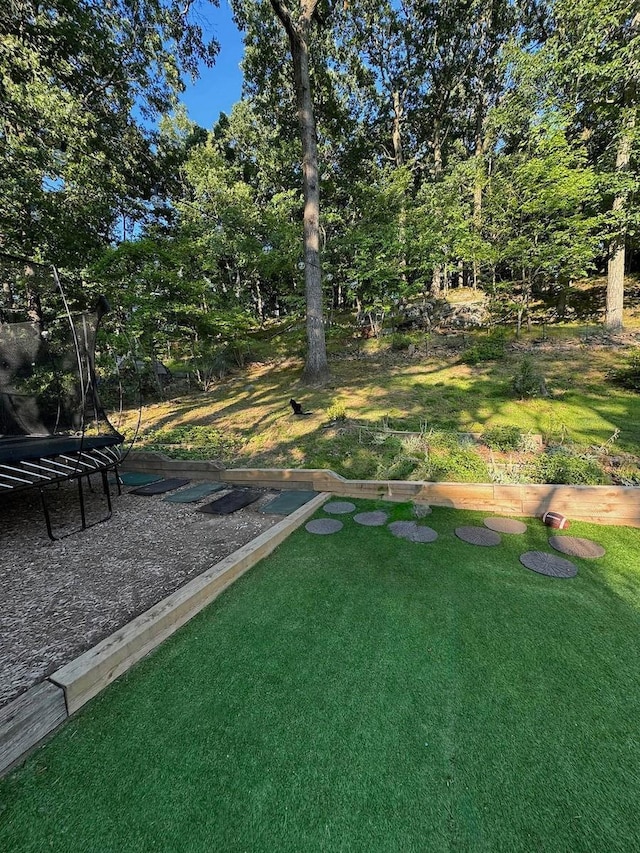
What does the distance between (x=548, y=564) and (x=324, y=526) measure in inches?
72.3

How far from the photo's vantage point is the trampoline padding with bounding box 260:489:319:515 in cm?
367

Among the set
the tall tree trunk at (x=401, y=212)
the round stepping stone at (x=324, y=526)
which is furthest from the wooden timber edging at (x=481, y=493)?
the tall tree trunk at (x=401, y=212)

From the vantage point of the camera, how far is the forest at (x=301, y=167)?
25.6 ft

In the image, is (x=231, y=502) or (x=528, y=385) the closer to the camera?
(x=231, y=502)

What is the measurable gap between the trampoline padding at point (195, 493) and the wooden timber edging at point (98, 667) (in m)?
1.69

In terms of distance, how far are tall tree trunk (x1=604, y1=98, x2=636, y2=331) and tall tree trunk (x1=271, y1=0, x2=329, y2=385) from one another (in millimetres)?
7800

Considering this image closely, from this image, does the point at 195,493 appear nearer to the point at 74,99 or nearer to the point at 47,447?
the point at 47,447

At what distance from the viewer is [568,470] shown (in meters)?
3.46

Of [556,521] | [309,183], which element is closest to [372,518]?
[556,521]

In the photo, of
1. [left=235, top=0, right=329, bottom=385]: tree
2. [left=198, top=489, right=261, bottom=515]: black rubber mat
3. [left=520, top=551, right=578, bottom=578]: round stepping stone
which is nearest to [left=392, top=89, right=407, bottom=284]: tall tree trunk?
[left=235, top=0, right=329, bottom=385]: tree

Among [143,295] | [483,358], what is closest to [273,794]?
[483,358]

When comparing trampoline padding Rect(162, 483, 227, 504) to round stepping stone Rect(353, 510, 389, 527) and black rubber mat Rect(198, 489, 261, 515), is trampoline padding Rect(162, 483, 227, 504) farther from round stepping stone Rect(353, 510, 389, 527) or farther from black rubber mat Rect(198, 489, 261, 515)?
round stepping stone Rect(353, 510, 389, 527)

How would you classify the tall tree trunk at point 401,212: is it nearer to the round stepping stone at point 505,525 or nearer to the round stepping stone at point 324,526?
the round stepping stone at point 505,525

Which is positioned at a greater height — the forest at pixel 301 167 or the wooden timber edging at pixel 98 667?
the forest at pixel 301 167
